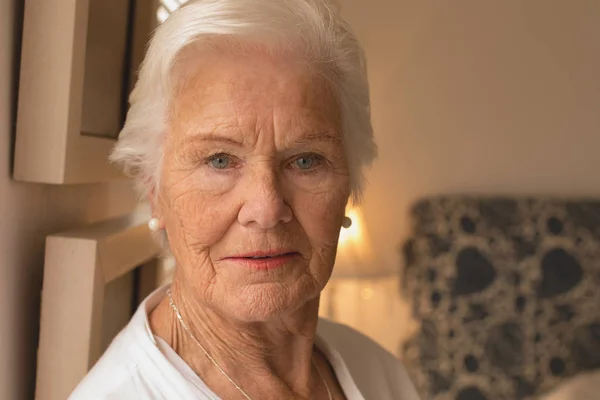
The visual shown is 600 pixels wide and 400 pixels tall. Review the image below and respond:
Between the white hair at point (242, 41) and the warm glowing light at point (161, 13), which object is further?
the warm glowing light at point (161, 13)

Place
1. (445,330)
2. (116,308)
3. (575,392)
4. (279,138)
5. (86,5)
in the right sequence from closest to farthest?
(279,138), (86,5), (116,308), (575,392), (445,330)

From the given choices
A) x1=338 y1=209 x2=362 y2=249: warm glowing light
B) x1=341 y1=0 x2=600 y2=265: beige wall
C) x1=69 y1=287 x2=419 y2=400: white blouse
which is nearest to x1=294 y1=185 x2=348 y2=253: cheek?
x1=69 y1=287 x2=419 y2=400: white blouse

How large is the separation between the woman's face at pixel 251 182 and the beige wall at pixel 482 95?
2461 mm

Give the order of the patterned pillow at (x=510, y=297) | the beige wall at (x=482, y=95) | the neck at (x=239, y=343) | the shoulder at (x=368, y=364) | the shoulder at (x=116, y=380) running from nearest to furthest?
1. the shoulder at (x=116, y=380)
2. the neck at (x=239, y=343)
3. the shoulder at (x=368, y=364)
4. the patterned pillow at (x=510, y=297)
5. the beige wall at (x=482, y=95)

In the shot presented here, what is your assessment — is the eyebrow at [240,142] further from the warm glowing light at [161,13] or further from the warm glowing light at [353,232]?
the warm glowing light at [353,232]

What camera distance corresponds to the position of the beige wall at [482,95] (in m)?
3.24

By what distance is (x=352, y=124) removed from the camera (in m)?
0.98

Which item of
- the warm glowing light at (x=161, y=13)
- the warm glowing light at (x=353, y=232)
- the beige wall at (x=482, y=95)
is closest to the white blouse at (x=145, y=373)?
the warm glowing light at (x=161, y=13)

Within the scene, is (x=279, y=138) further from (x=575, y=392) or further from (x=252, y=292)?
(x=575, y=392)

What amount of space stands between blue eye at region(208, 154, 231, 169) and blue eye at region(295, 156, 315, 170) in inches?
3.6

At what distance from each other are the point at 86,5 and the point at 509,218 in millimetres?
2475

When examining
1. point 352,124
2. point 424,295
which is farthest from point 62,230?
point 424,295

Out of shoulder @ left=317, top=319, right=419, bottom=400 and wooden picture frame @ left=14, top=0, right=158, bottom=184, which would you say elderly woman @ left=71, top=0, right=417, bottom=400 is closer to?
wooden picture frame @ left=14, top=0, right=158, bottom=184

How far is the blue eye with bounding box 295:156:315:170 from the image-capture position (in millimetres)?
881
